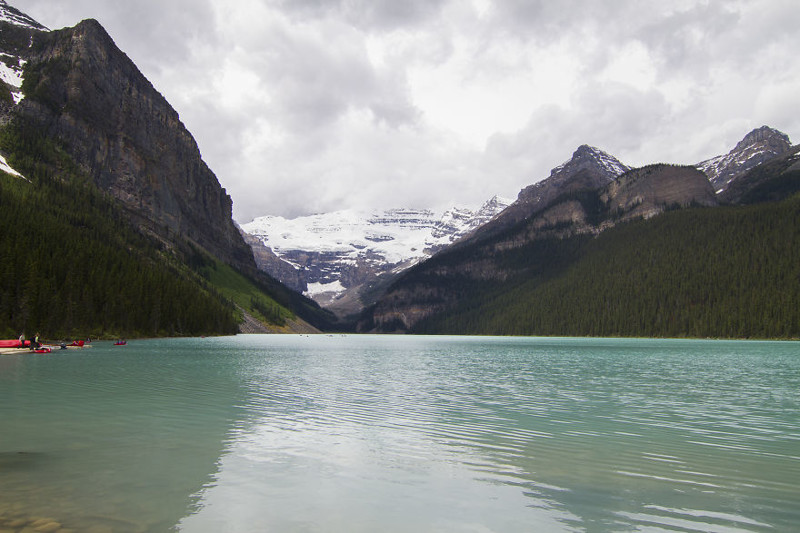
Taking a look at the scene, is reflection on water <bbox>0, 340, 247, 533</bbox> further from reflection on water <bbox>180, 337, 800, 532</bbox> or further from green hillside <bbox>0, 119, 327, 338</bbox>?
green hillside <bbox>0, 119, 327, 338</bbox>

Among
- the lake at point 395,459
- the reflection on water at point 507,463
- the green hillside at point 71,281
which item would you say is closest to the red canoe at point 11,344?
the green hillside at point 71,281

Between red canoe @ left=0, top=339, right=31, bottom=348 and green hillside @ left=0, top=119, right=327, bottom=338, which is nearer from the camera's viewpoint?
red canoe @ left=0, top=339, right=31, bottom=348

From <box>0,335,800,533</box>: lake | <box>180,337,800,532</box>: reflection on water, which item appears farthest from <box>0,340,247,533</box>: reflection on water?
<box>180,337,800,532</box>: reflection on water

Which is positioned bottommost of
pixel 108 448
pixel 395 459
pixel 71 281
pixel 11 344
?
pixel 108 448

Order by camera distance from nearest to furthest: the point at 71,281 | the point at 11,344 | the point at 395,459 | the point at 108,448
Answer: the point at 395,459 < the point at 108,448 < the point at 11,344 < the point at 71,281

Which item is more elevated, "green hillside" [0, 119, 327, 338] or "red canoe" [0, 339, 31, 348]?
"green hillside" [0, 119, 327, 338]

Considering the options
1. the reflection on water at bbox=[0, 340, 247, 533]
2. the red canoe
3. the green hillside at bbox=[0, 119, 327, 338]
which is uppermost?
the green hillside at bbox=[0, 119, 327, 338]

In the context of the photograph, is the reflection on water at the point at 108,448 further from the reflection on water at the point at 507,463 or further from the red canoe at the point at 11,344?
the red canoe at the point at 11,344

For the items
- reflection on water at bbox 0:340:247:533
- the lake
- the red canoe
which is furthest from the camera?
the red canoe

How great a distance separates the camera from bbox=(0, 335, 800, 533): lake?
589 inches

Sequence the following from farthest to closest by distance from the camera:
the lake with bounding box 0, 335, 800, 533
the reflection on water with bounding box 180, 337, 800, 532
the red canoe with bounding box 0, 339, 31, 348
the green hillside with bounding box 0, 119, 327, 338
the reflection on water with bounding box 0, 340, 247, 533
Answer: the green hillside with bounding box 0, 119, 327, 338 → the red canoe with bounding box 0, 339, 31, 348 → the reflection on water with bounding box 180, 337, 800, 532 → the lake with bounding box 0, 335, 800, 533 → the reflection on water with bounding box 0, 340, 247, 533

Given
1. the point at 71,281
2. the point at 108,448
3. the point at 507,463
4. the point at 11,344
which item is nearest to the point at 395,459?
the point at 507,463

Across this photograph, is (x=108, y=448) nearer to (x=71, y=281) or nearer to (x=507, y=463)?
(x=507, y=463)

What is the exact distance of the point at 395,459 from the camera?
21812mm
